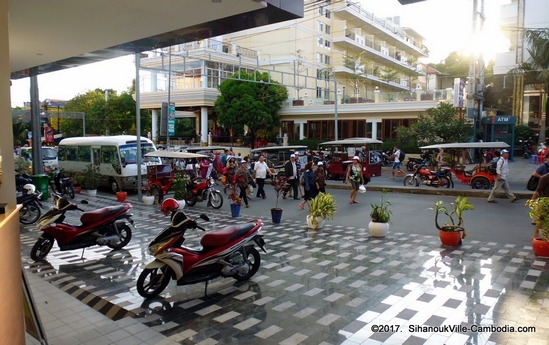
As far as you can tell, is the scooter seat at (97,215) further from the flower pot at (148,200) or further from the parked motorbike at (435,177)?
the parked motorbike at (435,177)

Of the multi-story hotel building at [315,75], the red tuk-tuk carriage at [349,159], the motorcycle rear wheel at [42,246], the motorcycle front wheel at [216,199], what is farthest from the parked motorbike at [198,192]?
the multi-story hotel building at [315,75]

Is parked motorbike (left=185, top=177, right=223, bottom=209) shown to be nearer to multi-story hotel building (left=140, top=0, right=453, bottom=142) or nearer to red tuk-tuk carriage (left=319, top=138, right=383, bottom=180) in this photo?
red tuk-tuk carriage (left=319, top=138, right=383, bottom=180)

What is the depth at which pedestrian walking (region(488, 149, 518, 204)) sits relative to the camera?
1338 cm

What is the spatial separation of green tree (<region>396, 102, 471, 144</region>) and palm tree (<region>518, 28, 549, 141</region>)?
6.69 meters

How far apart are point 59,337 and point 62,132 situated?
4947cm

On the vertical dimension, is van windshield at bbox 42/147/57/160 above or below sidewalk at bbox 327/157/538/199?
above

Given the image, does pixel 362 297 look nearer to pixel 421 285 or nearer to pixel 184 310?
pixel 421 285

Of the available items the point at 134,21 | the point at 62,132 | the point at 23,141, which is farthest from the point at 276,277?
the point at 62,132

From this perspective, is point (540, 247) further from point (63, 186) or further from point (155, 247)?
point (63, 186)

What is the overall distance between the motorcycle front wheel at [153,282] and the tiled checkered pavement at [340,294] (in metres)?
0.15

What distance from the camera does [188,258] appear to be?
18.8ft

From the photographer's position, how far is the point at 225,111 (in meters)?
34.4

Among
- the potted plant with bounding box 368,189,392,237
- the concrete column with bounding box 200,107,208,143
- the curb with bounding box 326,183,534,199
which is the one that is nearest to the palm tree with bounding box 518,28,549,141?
the curb with bounding box 326,183,534,199

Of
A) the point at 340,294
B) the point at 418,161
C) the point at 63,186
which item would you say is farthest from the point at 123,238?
the point at 418,161
